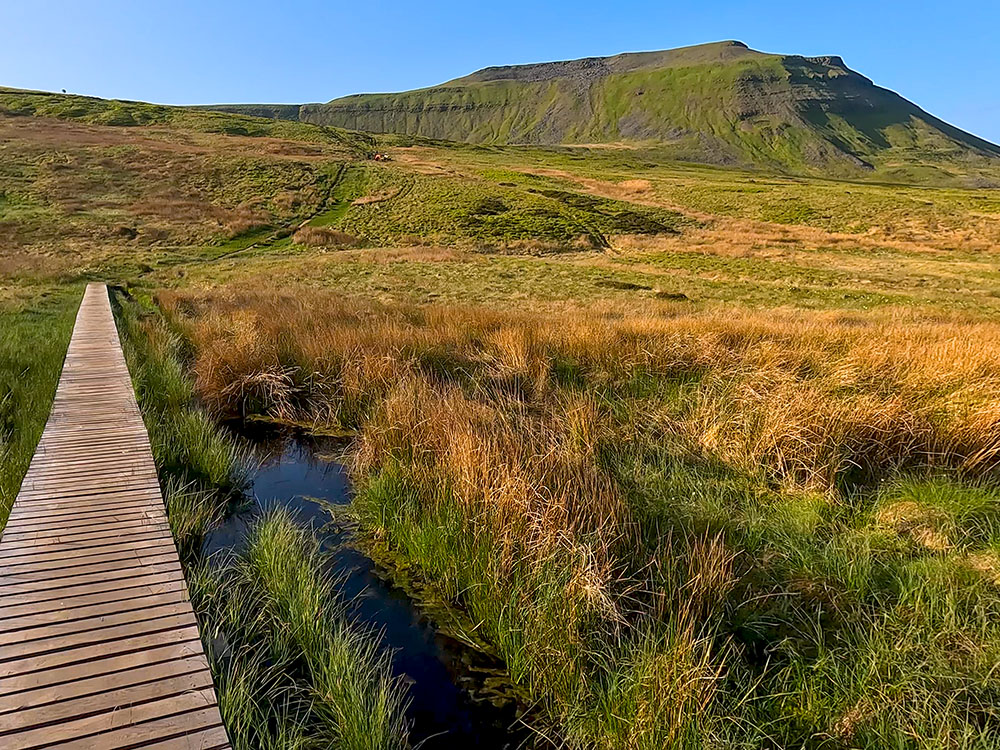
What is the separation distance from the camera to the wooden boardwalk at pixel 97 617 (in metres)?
2.84

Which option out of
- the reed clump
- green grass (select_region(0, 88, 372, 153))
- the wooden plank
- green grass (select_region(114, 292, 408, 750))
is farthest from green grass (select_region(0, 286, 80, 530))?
green grass (select_region(0, 88, 372, 153))

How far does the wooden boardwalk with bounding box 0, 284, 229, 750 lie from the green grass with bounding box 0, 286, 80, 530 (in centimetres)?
17

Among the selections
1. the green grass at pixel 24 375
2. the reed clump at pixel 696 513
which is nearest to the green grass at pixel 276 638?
the reed clump at pixel 696 513

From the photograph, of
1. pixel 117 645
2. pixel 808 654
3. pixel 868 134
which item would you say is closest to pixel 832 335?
pixel 808 654

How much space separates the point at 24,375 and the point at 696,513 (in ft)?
31.8

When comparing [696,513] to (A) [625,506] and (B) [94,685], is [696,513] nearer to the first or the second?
(A) [625,506]

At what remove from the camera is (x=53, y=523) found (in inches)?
181

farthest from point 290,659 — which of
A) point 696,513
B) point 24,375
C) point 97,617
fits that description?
point 24,375

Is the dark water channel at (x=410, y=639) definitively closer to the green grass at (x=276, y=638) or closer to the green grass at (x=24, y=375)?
the green grass at (x=276, y=638)

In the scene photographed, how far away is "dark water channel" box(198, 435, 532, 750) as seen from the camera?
358 cm

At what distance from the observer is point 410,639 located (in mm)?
4320

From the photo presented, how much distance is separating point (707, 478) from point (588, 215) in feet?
135

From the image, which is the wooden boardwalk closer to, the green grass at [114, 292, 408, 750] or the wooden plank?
the wooden plank

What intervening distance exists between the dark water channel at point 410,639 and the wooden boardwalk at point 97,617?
880mm
